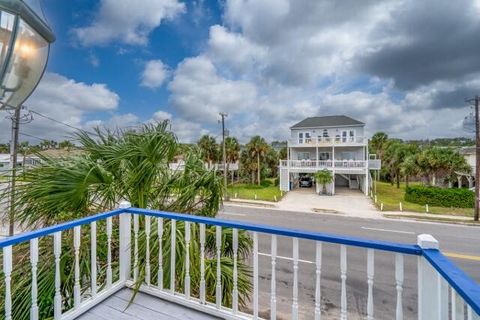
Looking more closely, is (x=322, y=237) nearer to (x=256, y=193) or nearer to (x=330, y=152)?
(x=256, y=193)

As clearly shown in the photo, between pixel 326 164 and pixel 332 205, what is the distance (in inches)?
230

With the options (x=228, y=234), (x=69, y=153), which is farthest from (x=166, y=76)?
(x=228, y=234)

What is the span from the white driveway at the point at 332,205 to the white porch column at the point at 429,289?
40.0 feet

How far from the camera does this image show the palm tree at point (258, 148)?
25.5 metres

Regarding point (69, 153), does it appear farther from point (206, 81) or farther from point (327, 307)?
point (206, 81)

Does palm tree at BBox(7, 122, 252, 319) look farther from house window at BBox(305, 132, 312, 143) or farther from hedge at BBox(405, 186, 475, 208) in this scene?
house window at BBox(305, 132, 312, 143)

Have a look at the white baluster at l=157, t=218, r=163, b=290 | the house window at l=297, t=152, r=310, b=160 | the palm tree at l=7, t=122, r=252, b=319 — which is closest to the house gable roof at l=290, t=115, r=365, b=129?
the house window at l=297, t=152, r=310, b=160

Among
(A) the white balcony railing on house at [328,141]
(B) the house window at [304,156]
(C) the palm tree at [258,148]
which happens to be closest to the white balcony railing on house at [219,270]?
(A) the white balcony railing on house at [328,141]

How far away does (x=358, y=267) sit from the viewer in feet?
18.9

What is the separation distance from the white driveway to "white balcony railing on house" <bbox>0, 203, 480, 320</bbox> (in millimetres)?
12022

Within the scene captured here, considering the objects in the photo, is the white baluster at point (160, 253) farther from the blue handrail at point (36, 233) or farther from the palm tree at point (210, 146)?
the palm tree at point (210, 146)

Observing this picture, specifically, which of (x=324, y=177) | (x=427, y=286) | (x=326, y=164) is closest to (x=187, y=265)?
(x=427, y=286)

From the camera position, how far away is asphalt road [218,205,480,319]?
172 inches

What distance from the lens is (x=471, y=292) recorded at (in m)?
0.83
